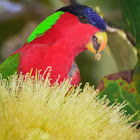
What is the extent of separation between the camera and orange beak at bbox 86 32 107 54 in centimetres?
56

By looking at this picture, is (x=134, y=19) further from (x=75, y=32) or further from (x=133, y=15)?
(x=75, y=32)

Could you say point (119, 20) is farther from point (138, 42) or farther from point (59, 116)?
point (59, 116)

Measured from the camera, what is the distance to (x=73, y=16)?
1.86ft

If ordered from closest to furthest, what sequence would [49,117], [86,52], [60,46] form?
[49,117], [60,46], [86,52]

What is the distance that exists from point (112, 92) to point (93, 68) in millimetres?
117

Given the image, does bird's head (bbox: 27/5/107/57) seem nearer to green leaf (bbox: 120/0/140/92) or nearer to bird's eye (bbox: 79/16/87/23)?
bird's eye (bbox: 79/16/87/23)

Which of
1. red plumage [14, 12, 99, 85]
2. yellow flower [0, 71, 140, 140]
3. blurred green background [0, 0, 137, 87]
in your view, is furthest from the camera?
blurred green background [0, 0, 137, 87]

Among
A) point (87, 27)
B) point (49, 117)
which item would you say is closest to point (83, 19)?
point (87, 27)

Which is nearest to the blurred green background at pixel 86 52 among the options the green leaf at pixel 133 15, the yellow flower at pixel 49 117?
the green leaf at pixel 133 15

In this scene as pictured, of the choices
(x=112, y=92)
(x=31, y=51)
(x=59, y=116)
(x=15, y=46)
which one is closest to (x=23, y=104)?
(x=59, y=116)

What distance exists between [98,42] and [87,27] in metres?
0.05

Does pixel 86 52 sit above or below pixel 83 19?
below

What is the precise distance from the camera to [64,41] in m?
0.56

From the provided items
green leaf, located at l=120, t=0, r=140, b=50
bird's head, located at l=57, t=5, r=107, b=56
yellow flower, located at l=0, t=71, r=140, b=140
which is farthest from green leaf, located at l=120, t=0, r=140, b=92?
yellow flower, located at l=0, t=71, r=140, b=140
